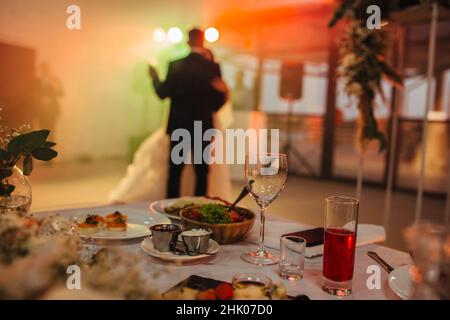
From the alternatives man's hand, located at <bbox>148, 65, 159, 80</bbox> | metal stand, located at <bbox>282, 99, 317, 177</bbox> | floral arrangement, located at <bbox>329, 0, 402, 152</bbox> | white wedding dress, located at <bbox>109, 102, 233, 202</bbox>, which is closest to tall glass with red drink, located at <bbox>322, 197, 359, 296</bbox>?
floral arrangement, located at <bbox>329, 0, 402, 152</bbox>

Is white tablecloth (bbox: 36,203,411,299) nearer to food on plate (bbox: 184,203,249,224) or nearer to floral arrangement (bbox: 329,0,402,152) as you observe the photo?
food on plate (bbox: 184,203,249,224)

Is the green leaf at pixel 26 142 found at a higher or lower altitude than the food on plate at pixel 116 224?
higher

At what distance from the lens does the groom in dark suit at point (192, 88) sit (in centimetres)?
299

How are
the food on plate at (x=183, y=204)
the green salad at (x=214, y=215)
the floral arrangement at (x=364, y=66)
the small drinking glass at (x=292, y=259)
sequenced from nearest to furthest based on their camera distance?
1. the small drinking glass at (x=292, y=259)
2. the green salad at (x=214, y=215)
3. the food on plate at (x=183, y=204)
4. the floral arrangement at (x=364, y=66)

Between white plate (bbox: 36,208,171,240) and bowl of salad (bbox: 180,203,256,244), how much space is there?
10 centimetres

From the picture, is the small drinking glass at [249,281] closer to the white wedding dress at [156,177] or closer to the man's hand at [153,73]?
the man's hand at [153,73]

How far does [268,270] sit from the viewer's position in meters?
0.87

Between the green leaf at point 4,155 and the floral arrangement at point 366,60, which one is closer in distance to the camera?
the green leaf at point 4,155

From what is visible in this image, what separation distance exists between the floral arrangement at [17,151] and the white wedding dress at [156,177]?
8.64 feet

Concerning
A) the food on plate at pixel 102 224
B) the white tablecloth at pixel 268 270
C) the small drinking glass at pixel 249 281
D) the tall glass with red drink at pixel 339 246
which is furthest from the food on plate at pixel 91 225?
the tall glass with red drink at pixel 339 246

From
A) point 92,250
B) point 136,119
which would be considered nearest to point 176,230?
point 92,250

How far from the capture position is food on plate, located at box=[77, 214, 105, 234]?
3.40 feet
